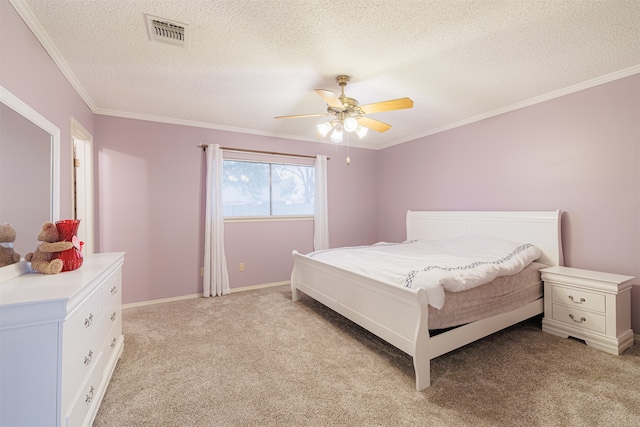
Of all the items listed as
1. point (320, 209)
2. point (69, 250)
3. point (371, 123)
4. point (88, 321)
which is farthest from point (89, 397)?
point (320, 209)

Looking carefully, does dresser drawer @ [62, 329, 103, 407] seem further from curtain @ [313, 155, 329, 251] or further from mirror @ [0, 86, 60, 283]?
curtain @ [313, 155, 329, 251]

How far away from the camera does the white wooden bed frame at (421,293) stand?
72.4 inches

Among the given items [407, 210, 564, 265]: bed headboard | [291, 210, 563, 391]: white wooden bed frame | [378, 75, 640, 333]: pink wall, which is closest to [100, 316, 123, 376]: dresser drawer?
[291, 210, 563, 391]: white wooden bed frame

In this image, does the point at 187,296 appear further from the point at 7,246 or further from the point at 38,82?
the point at 38,82

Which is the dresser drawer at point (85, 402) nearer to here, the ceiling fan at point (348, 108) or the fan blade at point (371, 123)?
the ceiling fan at point (348, 108)

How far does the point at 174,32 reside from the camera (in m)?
1.91

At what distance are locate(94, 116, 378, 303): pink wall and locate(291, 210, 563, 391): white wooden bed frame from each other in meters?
0.95

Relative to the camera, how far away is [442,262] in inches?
98.3

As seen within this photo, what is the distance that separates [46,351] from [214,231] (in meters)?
2.69

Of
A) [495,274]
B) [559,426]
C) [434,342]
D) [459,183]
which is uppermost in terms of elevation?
[459,183]

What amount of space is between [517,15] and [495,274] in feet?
5.88

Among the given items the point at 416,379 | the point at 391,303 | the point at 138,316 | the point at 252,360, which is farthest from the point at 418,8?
the point at 138,316

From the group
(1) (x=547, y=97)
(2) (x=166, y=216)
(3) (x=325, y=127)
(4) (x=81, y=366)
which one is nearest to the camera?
(4) (x=81, y=366)

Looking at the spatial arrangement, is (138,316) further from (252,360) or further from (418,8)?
(418,8)
